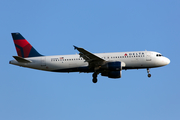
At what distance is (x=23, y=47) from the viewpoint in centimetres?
5016

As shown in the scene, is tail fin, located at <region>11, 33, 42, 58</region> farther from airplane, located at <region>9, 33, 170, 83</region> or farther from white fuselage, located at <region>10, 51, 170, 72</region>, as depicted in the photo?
white fuselage, located at <region>10, 51, 170, 72</region>

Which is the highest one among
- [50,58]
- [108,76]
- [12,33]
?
[12,33]

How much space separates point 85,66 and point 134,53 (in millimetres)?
8070

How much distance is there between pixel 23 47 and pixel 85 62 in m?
11.4

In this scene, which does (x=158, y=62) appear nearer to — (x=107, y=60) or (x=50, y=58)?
(x=107, y=60)

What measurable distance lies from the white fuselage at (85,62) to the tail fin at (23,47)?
5.77 feet

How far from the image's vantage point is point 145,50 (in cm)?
4881

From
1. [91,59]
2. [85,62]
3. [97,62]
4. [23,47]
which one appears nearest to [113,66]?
[97,62]

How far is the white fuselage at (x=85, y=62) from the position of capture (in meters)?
46.4

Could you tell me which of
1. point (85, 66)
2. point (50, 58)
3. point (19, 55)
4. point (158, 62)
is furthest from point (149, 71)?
point (19, 55)

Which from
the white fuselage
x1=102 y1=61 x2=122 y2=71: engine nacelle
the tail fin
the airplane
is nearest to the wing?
the airplane

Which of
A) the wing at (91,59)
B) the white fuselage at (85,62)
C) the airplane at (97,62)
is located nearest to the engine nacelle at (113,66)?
the airplane at (97,62)

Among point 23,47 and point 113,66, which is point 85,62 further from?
point 23,47

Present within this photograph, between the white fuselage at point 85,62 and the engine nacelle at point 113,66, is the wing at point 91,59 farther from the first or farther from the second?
the white fuselage at point 85,62
